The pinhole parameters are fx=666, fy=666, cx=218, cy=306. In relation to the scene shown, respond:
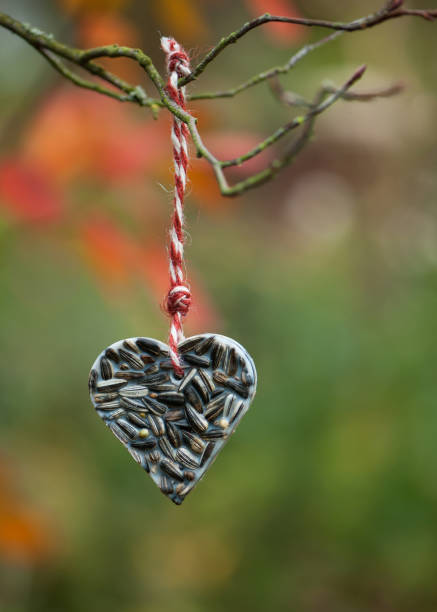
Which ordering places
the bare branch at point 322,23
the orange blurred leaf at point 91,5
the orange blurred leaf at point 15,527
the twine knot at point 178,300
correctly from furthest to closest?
the orange blurred leaf at point 15,527, the orange blurred leaf at point 91,5, the twine knot at point 178,300, the bare branch at point 322,23

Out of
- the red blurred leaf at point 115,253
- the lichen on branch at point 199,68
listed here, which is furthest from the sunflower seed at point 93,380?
the red blurred leaf at point 115,253

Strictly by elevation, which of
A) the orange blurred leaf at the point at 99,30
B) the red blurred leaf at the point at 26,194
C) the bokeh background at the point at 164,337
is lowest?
the bokeh background at the point at 164,337

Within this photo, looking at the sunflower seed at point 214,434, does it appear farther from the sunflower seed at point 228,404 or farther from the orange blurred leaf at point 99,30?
the orange blurred leaf at point 99,30

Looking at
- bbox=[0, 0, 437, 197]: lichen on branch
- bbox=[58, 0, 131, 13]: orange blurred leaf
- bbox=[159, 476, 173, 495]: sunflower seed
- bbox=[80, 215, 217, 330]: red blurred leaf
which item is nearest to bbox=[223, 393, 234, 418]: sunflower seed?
bbox=[159, 476, 173, 495]: sunflower seed

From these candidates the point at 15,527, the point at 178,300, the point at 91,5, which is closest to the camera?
the point at 178,300

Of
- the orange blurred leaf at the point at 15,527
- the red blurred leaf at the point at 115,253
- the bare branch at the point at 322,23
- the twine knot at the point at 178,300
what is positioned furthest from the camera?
the orange blurred leaf at the point at 15,527

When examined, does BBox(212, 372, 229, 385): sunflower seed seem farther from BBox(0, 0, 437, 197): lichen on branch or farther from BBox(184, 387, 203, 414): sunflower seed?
BBox(0, 0, 437, 197): lichen on branch

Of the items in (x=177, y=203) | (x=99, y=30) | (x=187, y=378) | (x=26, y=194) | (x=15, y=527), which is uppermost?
(x=99, y=30)

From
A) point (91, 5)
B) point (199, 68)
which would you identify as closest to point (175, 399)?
point (199, 68)

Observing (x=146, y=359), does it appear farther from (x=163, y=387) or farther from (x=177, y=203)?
(x=177, y=203)
